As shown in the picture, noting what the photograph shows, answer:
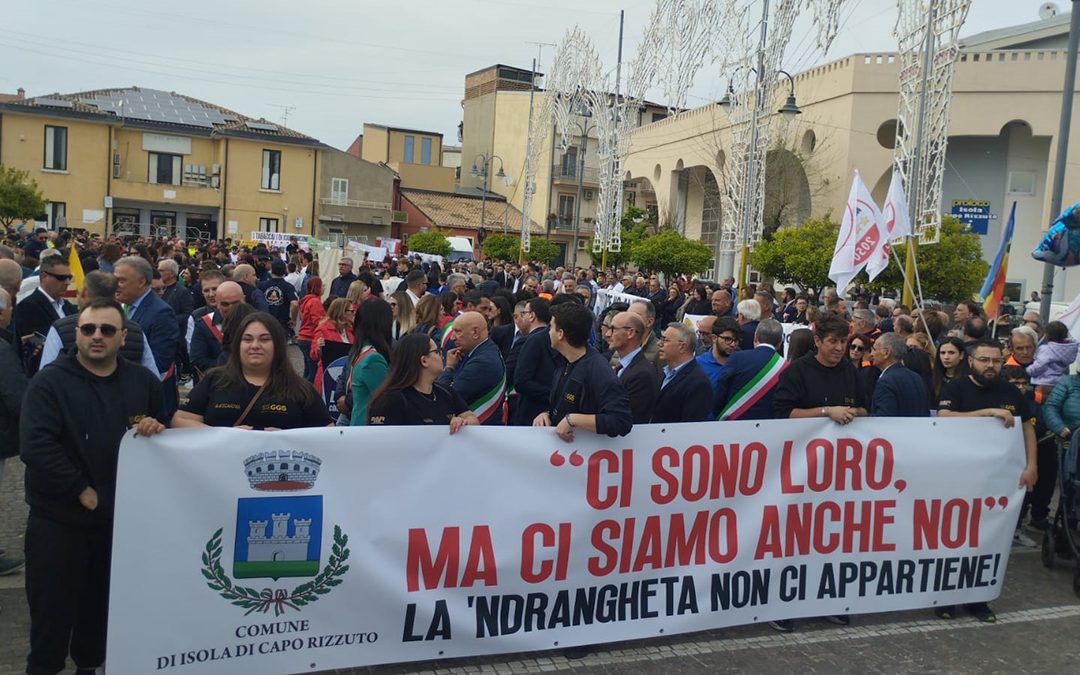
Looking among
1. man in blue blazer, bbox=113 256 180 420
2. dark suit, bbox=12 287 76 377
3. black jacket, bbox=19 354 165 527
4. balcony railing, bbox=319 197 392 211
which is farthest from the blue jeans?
balcony railing, bbox=319 197 392 211

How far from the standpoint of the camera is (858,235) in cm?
977

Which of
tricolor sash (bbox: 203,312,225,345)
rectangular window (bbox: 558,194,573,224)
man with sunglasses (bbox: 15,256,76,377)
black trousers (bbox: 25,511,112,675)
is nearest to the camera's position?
black trousers (bbox: 25,511,112,675)

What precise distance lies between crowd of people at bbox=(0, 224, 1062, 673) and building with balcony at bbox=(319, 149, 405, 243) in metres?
43.1

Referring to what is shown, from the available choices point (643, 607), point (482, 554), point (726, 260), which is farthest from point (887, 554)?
point (726, 260)

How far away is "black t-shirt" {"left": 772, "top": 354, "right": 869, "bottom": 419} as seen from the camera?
5938 millimetres

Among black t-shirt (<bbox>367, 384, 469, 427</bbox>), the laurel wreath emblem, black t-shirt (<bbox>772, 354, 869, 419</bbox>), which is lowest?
the laurel wreath emblem

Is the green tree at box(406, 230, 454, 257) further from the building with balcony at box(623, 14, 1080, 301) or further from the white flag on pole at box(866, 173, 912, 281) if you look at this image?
the white flag on pole at box(866, 173, 912, 281)

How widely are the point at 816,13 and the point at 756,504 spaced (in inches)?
705

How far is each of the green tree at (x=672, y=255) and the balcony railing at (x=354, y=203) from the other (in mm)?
24575

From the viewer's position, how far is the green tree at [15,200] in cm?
3575

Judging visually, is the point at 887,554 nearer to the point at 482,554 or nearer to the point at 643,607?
the point at 643,607

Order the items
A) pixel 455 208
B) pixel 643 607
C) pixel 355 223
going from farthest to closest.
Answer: pixel 455 208 → pixel 355 223 → pixel 643 607

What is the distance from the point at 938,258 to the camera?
20906 mm

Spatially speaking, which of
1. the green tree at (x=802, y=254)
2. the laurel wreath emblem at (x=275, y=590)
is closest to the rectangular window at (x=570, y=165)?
the green tree at (x=802, y=254)
